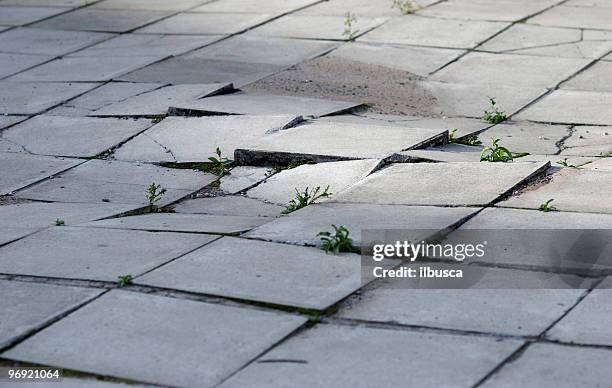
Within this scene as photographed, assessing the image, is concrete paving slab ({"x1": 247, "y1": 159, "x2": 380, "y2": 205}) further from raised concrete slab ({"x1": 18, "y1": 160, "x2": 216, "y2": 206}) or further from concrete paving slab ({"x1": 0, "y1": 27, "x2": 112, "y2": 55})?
concrete paving slab ({"x1": 0, "y1": 27, "x2": 112, "y2": 55})

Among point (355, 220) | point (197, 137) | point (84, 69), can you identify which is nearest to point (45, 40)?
point (84, 69)

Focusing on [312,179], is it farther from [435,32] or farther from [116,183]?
[435,32]

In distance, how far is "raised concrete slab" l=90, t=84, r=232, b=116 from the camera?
697cm

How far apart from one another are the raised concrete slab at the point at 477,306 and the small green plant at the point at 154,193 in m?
1.72

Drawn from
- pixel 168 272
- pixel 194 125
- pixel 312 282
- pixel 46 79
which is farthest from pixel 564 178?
pixel 46 79

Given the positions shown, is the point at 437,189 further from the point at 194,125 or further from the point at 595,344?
the point at 194,125

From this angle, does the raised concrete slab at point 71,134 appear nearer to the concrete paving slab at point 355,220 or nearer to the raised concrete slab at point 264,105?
the raised concrete slab at point 264,105

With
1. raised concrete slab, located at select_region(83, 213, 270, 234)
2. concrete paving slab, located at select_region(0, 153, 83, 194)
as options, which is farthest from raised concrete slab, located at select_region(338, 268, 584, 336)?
concrete paving slab, located at select_region(0, 153, 83, 194)

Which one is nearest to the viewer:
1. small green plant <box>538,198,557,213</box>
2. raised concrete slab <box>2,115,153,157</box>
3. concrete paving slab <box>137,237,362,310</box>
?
concrete paving slab <box>137,237,362,310</box>

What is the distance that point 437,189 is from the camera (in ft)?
15.9

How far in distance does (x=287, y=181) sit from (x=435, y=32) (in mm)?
3609

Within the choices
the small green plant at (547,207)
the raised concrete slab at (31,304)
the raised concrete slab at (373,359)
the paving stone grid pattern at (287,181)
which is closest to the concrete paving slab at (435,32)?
the paving stone grid pattern at (287,181)

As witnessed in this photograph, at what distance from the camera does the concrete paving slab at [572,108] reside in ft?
21.4

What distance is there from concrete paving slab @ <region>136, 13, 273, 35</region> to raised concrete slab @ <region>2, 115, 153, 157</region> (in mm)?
2432
